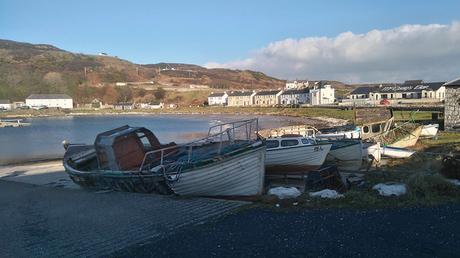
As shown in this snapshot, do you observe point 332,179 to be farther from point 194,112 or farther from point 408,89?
point 194,112

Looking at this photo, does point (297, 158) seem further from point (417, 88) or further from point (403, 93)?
point (403, 93)

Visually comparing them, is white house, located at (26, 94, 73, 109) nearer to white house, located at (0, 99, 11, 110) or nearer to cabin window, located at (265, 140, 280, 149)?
white house, located at (0, 99, 11, 110)

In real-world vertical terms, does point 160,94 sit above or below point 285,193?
above

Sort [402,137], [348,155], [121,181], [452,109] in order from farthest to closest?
1. [452,109]
2. [402,137]
3. [348,155]
4. [121,181]

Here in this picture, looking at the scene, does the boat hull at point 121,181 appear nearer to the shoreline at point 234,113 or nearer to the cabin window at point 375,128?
the cabin window at point 375,128

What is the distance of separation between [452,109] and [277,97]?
114814 mm

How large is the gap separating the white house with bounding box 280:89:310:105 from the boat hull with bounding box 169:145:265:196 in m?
120

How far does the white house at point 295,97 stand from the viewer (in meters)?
136

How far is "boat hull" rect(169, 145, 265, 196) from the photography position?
1519 centimetres

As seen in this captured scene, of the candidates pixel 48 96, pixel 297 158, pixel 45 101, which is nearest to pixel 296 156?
pixel 297 158

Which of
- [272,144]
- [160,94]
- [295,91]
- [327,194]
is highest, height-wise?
[160,94]

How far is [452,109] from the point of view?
113 ft

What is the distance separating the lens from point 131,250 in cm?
1021

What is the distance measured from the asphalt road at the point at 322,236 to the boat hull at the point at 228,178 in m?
2.66
